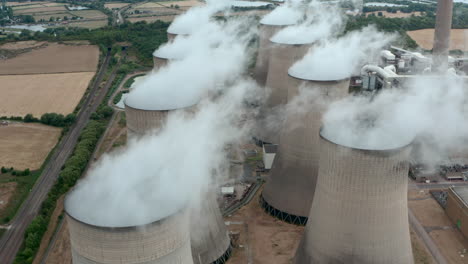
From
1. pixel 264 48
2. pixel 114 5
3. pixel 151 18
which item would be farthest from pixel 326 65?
pixel 114 5

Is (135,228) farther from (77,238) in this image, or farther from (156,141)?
(156,141)

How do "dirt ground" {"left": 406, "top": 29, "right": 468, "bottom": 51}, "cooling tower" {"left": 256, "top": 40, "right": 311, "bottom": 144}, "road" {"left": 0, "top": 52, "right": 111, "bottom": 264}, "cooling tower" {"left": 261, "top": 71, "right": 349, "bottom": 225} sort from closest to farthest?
1. "cooling tower" {"left": 261, "top": 71, "right": 349, "bottom": 225}
2. "road" {"left": 0, "top": 52, "right": 111, "bottom": 264}
3. "cooling tower" {"left": 256, "top": 40, "right": 311, "bottom": 144}
4. "dirt ground" {"left": 406, "top": 29, "right": 468, "bottom": 51}

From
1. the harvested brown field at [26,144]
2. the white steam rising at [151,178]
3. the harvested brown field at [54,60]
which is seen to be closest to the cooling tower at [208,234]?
the white steam rising at [151,178]

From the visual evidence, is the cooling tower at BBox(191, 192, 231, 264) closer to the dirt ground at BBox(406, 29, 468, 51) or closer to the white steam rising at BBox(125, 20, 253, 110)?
the white steam rising at BBox(125, 20, 253, 110)

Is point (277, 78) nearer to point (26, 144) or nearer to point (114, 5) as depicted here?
point (26, 144)

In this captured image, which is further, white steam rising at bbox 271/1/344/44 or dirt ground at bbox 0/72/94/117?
dirt ground at bbox 0/72/94/117

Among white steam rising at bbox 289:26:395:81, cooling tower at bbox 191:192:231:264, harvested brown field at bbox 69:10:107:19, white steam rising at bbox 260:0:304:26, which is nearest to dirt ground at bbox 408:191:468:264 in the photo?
white steam rising at bbox 289:26:395:81

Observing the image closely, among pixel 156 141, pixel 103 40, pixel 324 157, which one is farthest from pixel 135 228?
pixel 103 40
